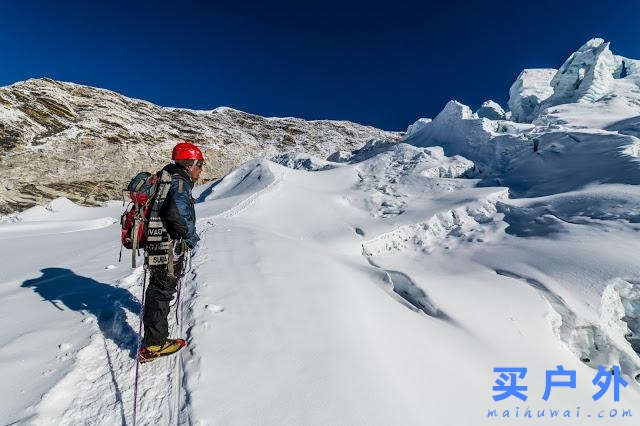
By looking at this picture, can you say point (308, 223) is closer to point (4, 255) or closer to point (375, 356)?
point (4, 255)

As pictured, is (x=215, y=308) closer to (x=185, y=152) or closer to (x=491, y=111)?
(x=185, y=152)

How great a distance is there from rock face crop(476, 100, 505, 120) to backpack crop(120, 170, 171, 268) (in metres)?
50.1

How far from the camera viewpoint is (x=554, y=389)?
581 cm

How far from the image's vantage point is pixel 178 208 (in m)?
4.34

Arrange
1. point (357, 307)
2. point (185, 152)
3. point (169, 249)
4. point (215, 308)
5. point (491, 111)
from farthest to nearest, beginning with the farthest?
point (491, 111), point (357, 307), point (215, 308), point (185, 152), point (169, 249)

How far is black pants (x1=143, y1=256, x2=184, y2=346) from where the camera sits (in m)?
4.39

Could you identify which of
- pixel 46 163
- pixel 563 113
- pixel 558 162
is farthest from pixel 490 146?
pixel 46 163

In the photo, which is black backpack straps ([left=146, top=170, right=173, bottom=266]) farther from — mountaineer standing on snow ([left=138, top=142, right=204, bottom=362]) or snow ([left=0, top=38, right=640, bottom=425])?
snow ([left=0, top=38, right=640, bottom=425])

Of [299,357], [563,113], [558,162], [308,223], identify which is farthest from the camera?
[563,113]

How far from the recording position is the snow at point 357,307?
3.87 metres

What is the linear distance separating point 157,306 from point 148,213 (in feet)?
3.73

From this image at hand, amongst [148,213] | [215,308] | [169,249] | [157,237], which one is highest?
[148,213]

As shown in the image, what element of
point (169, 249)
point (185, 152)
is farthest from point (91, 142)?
point (169, 249)

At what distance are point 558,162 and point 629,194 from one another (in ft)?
19.6
